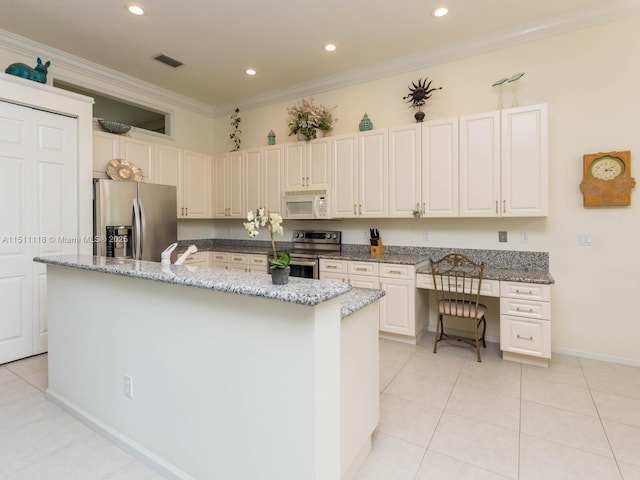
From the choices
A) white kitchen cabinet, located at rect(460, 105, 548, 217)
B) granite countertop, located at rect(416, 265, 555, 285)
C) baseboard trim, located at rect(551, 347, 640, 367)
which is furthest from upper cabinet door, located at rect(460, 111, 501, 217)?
baseboard trim, located at rect(551, 347, 640, 367)

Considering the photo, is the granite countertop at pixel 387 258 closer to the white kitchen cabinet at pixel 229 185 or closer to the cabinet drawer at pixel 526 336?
the cabinet drawer at pixel 526 336

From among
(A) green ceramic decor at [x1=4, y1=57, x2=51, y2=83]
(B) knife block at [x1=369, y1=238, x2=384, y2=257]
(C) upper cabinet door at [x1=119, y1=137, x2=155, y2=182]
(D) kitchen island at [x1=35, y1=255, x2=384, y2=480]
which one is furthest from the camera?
(C) upper cabinet door at [x1=119, y1=137, x2=155, y2=182]

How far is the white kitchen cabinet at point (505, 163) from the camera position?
10.1 ft

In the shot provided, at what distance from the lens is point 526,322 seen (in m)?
2.99

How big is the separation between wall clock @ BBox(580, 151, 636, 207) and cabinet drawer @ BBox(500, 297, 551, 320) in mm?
1087

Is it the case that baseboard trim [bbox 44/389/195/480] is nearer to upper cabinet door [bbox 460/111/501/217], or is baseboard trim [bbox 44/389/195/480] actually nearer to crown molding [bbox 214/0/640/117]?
upper cabinet door [bbox 460/111/501/217]

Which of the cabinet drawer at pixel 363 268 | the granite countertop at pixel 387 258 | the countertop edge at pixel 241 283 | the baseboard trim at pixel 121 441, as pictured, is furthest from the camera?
the cabinet drawer at pixel 363 268

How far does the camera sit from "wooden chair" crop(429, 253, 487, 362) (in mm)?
3182

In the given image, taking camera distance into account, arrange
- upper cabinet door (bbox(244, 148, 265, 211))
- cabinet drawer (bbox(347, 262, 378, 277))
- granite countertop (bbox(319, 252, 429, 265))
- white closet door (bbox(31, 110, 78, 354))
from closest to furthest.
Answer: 1. white closet door (bbox(31, 110, 78, 354))
2. granite countertop (bbox(319, 252, 429, 265))
3. cabinet drawer (bbox(347, 262, 378, 277))
4. upper cabinet door (bbox(244, 148, 265, 211))

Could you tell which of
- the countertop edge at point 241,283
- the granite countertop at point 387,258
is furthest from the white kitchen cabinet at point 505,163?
the countertop edge at point 241,283

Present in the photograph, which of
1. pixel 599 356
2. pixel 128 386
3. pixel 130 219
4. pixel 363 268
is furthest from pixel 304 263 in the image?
pixel 599 356

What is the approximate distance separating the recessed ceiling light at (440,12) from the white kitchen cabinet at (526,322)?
255 centimetres

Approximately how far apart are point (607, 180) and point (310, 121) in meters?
3.16

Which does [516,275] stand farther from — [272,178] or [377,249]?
[272,178]
